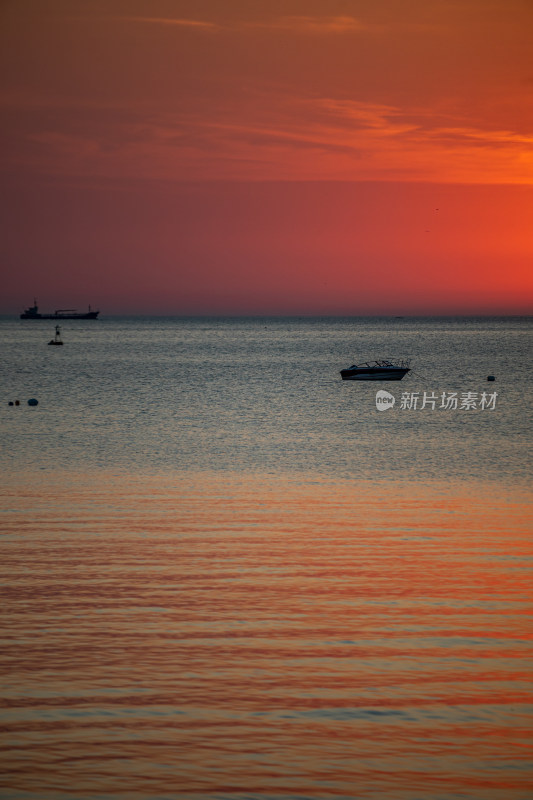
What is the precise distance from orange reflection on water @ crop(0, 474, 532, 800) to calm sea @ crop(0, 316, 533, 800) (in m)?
0.04

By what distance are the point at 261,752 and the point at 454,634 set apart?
5.38m

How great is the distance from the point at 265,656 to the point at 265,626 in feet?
4.81

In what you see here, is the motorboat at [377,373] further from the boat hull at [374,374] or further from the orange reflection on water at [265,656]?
the orange reflection on water at [265,656]

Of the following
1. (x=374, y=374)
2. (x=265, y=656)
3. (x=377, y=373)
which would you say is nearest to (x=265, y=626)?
(x=265, y=656)

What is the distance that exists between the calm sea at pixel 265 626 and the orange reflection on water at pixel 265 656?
4 centimetres

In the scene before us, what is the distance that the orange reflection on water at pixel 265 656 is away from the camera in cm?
1089

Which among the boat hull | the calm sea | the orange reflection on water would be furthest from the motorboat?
the orange reflection on water

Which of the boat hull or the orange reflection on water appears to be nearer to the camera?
the orange reflection on water

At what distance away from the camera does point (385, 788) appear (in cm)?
1048

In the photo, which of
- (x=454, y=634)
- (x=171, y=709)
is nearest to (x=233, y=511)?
(x=454, y=634)

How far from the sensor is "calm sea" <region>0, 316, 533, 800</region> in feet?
36.0

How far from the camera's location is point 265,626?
15.8m

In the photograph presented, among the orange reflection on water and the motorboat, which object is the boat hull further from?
the orange reflection on water

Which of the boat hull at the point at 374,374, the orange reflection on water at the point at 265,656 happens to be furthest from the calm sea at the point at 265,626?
the boat hull at the point at 374,374
